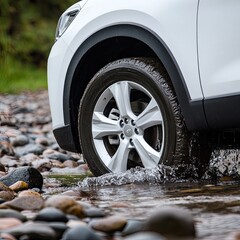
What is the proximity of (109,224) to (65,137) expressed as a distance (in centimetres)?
214

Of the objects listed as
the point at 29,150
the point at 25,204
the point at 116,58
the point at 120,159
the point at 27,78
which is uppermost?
the point at 27,78

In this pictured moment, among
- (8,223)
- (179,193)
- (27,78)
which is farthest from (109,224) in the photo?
(27,78)

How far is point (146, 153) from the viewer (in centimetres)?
418

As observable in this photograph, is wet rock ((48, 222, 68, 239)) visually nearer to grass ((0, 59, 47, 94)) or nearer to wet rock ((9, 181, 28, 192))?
wet rock ((9, 181, 28, 192))

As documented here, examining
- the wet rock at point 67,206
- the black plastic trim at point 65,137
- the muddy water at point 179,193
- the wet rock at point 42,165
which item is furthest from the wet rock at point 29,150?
the wet rock at point 67,206

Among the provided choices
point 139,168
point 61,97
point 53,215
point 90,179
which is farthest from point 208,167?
point 53,215

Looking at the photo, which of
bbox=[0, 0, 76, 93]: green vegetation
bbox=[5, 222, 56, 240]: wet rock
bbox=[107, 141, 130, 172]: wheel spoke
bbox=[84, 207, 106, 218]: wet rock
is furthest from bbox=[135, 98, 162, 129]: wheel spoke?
bbox=[0, 0, 76, 93]: green vegetation

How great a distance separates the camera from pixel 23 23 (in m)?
26.4

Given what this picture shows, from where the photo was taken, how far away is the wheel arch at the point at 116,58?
397 cm

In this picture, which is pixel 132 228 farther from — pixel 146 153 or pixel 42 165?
pixel 42 165

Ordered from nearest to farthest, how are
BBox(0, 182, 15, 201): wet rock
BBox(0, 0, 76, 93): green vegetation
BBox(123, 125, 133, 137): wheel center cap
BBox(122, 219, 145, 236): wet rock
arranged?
BBox(122, 219, 145, 236): wet rock < BBox(0, 182, 15, 201): wet rock < BBox(123, 125, 133, 137): wheel center cap < BBox(0, 0, 76, 93): green vegetation

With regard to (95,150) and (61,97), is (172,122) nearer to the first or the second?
(95,150)

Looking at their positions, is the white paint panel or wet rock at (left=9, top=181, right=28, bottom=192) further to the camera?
wet rock at (left=9, top=181, right=28, bottom=192)

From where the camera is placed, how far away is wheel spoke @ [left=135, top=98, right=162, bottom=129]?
414cm
